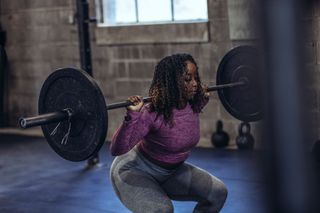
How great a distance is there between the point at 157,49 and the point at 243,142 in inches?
47.3

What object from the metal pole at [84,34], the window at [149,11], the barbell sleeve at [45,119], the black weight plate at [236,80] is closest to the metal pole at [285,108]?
the barbell sleeve at [45,119]

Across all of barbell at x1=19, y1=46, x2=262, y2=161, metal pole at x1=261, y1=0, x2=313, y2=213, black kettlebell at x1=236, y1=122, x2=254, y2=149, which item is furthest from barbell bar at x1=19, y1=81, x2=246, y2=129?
black kettlebell at x1=236, y1=122, x2=254, y2=149

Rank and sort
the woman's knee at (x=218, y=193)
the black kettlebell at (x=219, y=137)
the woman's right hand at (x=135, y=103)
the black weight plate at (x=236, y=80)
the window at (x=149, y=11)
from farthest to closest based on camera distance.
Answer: the window at (x=149, y=11) → the black kettlebell at (x=219, y=137) → the black weight plate at (x=236, y=80) → the woman's knee at (x=218, y=193) → the woman's right hand at (x=135, y=103)

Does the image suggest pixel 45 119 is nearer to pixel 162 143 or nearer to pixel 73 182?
pixel 162 143

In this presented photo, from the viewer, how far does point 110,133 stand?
5766mm

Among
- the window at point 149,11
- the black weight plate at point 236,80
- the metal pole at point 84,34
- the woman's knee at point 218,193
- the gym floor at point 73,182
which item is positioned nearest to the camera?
the woman's knee at point 218,193

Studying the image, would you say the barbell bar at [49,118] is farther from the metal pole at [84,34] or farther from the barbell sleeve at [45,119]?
the metal pole at [84,34]

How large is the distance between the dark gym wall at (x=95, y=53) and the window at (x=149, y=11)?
0.38ft

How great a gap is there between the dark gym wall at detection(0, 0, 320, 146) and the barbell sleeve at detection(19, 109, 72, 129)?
2.49 m

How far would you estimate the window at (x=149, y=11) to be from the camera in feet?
16.7

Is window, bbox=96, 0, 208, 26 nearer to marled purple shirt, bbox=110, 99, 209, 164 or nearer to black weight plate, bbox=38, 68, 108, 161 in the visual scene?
marled purple shirt, bbox=110, 99, 209, 164

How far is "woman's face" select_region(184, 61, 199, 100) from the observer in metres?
2.25

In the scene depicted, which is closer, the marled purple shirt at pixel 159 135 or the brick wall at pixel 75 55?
the marled purple shirt at pixel 159 135

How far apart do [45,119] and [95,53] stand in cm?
380
